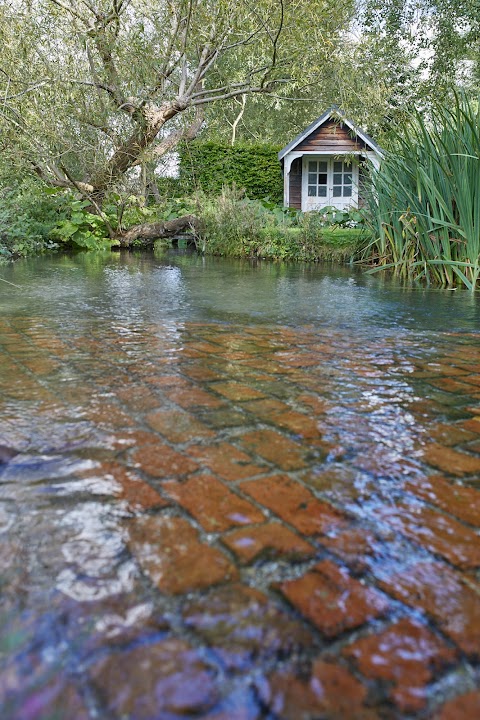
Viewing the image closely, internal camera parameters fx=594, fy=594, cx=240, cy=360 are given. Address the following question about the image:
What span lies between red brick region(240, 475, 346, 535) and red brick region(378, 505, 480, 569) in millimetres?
127

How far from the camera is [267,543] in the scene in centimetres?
125

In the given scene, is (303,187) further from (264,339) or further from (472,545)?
(472,545)

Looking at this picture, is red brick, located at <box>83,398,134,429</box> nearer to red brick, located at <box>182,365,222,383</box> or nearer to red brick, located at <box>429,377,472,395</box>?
red brick, located at <box>182,365,222,383</box>

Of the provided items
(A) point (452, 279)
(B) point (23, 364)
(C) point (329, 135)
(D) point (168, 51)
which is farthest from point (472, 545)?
(C) point (329, 135)

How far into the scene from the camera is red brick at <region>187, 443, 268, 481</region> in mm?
1574

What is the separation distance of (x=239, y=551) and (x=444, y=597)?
1.31 ft

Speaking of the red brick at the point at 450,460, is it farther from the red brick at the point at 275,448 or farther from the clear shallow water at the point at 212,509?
the red brick at the point at 275,448

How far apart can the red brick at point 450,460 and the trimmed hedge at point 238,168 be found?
59.3ft

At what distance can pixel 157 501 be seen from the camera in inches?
55.7

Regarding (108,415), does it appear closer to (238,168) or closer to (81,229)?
(81,229)

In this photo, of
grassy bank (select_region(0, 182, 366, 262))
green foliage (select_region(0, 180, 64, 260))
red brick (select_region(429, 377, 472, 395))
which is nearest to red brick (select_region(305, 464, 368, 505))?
red brick (select_region(429, 377, 472, 395))

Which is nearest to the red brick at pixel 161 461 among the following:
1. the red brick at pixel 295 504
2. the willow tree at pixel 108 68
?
the red brick at pixel 295 504

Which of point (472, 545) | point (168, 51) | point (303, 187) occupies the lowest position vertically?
point (472, 545)

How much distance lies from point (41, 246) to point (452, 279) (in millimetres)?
8356
